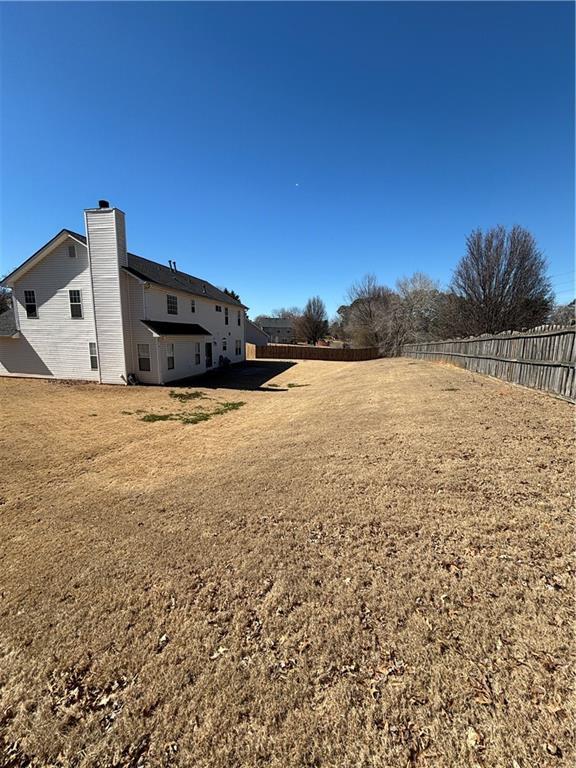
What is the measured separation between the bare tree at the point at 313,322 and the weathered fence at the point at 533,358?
159 ft

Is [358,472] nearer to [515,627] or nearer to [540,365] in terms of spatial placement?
[515,627]

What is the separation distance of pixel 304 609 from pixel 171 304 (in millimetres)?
20316

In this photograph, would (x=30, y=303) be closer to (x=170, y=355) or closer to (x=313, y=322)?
(x=170, y=355)

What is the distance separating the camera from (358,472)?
17.7 feet

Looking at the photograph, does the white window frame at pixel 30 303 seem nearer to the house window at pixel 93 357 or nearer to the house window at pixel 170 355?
the house window at pixel 93 357

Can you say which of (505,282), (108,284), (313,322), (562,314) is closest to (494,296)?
(505,282)

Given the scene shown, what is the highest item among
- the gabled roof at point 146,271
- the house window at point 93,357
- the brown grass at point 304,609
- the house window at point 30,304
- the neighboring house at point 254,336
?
the gabled roof at point 146,271

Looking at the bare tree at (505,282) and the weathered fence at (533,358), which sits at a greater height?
the bare tree at (505,282)

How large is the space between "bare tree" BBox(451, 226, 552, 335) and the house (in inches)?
889

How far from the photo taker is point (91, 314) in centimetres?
1800

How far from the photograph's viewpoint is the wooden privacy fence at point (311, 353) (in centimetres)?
4169

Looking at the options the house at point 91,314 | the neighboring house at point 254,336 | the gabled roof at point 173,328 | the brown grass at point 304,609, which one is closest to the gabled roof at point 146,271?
the house at point 91,314

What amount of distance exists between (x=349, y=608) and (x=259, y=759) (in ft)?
3.93

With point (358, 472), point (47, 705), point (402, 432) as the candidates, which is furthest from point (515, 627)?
point (402, 432)
